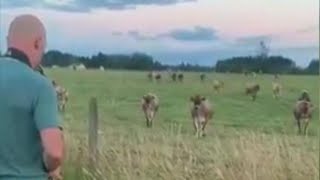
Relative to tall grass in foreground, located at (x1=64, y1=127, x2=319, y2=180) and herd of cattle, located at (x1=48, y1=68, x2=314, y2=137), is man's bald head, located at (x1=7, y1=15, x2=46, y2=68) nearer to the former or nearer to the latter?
tall grass in foreground, located at (x1=64, y1=127, x2=319, y2=180)

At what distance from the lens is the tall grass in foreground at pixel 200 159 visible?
9094 mm

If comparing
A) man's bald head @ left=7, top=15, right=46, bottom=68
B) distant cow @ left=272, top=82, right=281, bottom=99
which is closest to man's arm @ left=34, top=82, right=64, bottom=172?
man's bald head @ left=7, top=15, right=46, bottom=68

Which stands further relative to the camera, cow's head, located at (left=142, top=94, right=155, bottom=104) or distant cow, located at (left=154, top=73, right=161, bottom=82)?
cow's head, located at (left=142, top=94, right=155, bottom=104)

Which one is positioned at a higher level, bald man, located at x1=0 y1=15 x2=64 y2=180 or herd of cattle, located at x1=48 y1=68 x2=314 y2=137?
bald man, located at x1=0 y1=15 x2=64 y2=180

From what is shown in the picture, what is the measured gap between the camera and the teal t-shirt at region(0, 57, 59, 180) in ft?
12.3

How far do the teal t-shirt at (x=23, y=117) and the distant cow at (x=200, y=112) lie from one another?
435 inches

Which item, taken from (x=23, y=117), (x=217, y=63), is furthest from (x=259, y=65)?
(x=23, y=117)

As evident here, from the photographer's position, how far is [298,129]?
13734 mm

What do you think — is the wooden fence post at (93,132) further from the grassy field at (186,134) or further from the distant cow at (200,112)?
the distant cow at (200,112)

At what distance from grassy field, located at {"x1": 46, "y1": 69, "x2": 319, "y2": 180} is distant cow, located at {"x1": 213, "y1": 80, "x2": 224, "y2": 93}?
0.14m

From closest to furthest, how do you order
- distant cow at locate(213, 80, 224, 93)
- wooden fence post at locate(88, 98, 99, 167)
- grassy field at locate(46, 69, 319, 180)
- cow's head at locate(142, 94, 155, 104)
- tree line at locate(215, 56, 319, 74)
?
1. grassy field at locate(46, 69, 319, 180)
2. wooden fence post at locate(88, 98, 99, 167)
3. tree line at locate(215, 56, 319, 74)
4. distant cow at locate(213, 80, 224, 93)
5. cow's head at locate(142, 94, 155, 104)

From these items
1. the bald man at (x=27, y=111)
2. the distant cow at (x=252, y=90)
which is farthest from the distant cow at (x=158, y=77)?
the bald man at (x=27, y=111)

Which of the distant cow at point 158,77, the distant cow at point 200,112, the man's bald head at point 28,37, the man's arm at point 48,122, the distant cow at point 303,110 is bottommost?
the distant cow at point 200,112

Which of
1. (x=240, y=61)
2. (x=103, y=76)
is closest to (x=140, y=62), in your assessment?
(x=103, y=76)
